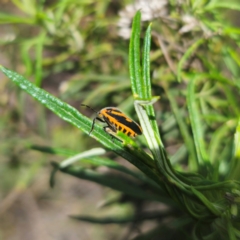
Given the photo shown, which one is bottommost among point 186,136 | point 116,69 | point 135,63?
point 186,136

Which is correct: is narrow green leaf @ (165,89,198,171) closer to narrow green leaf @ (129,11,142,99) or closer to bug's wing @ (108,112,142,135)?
bug's wing @ (108,112,142,135)

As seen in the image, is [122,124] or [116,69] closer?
[122,124]

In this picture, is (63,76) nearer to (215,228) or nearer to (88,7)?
(88,7)

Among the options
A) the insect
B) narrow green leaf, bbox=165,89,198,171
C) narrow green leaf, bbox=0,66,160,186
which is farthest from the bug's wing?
narrow green leaf, bbox=165,89,198,171

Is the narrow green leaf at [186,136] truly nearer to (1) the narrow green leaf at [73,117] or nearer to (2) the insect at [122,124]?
(2) the insect at [122,124]

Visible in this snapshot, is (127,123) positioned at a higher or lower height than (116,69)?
lower

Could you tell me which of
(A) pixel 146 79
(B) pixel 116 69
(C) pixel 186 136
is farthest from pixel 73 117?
(B) pixel 116 69

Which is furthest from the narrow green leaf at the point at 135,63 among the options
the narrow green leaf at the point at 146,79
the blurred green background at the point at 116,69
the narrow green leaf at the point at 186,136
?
the narrow green leaf at the point at 186,136

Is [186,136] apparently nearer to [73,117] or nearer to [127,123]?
[127,123]
